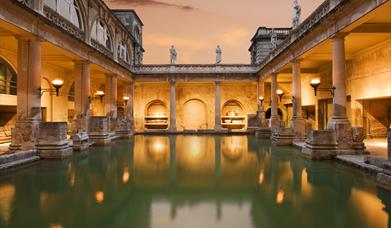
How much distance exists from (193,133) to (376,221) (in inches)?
937

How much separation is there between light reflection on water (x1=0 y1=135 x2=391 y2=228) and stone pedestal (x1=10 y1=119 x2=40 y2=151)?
2.14 m

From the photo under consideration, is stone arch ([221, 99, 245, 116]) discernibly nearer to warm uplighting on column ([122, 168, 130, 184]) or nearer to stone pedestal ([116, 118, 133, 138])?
stone pedestal ([116, 118, 133, 138])

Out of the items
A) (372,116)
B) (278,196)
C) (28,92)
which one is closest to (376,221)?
(278,196)

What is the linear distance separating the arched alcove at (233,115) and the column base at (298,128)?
1781 cm

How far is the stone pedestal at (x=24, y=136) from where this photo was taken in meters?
10.8

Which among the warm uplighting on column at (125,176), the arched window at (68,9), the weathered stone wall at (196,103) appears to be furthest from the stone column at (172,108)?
the warm uplighting on column at (125,176)

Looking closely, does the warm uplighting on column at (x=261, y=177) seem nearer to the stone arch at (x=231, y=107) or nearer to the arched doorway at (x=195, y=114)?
the arched doorway at (x=195, y=114)

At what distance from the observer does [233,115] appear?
34.4 m

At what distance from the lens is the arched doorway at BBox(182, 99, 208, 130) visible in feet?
113

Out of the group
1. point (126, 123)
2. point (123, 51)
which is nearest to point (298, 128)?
point (126, 123)

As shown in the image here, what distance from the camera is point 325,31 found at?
1237 cm

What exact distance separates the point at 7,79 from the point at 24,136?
329 inches

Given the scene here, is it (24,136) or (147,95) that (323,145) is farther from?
(147,95)

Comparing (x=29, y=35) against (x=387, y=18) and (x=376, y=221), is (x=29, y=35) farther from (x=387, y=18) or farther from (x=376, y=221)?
(x=387, y=18)
